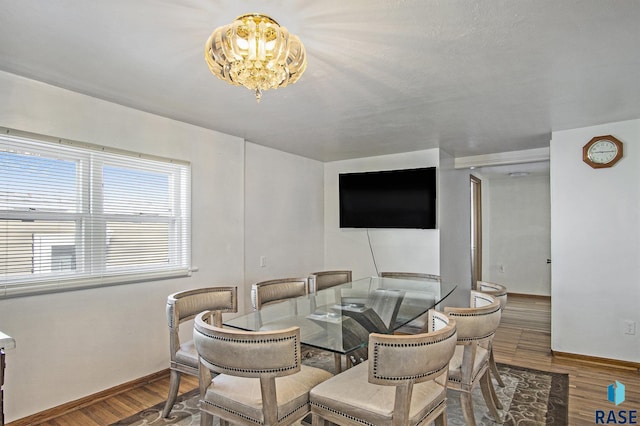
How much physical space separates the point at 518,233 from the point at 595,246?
11.6ft

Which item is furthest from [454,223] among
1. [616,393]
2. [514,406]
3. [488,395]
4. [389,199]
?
[488,395]

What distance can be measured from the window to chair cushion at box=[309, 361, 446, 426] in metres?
2.01

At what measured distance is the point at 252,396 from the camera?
1.75 meters

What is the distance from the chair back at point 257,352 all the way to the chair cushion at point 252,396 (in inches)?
9.2

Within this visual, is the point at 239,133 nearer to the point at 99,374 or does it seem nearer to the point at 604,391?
the point at 99,374

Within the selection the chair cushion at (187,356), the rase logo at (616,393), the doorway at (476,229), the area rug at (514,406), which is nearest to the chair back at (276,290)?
the chair cushion at (187,356)

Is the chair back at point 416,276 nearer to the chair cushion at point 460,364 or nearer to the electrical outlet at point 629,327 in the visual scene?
the chair cushion at point 460,364

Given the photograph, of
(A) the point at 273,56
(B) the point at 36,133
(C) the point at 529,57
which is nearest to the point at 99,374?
(B) the point at 36,133

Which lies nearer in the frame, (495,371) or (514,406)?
(514,406)

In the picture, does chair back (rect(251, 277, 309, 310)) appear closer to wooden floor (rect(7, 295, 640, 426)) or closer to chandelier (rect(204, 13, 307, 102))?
wooden floor (rect(7, 295, 640, 426))

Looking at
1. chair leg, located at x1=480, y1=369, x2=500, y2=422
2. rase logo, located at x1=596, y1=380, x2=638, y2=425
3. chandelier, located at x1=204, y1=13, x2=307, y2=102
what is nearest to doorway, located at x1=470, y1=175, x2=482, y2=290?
rase logo, located at x1=596, y1=380, x2=638, y2=425

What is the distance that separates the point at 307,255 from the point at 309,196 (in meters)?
0.83

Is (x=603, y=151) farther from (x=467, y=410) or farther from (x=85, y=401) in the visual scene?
(x=85, y=401)

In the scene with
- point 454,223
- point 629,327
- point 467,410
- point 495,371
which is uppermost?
point 454,223
